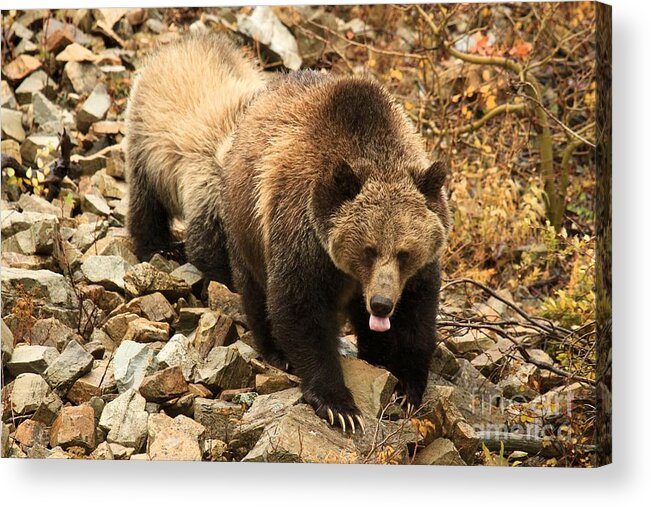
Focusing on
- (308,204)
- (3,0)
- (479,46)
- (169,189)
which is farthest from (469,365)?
(3,0)

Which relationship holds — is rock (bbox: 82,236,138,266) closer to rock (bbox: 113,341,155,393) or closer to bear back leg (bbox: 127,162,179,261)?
bear back leg (bbox: 127,162,179,261)

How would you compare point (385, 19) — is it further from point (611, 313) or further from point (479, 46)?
point (611, 313)

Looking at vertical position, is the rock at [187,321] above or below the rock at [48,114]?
below

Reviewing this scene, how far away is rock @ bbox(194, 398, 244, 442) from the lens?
694 centimetres

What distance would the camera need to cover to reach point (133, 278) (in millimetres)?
7590

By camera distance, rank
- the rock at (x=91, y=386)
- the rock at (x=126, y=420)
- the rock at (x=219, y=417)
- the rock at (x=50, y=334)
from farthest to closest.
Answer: the rock at (x=50, y=334) < the rock at (x=91, y=386) < the rock at (x=126, y=420) < the rock at (x=219, y=417)

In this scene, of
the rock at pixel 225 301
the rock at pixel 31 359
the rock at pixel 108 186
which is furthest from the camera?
the rock at pixel 108 186

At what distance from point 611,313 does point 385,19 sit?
2.31m

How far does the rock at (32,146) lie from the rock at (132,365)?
1.07m

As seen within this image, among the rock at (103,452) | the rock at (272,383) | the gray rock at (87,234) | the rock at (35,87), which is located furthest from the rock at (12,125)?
the rock at (272,383)

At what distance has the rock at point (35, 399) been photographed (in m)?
7.22

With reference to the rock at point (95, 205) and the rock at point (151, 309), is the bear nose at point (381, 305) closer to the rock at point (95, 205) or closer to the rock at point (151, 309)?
the rock at point (151, 309)

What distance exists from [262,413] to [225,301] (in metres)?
1.02

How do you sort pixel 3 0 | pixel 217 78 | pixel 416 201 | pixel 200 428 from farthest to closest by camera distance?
pixel 217 78, pixel 3 0, pixel 200 428, pixel 416 201
